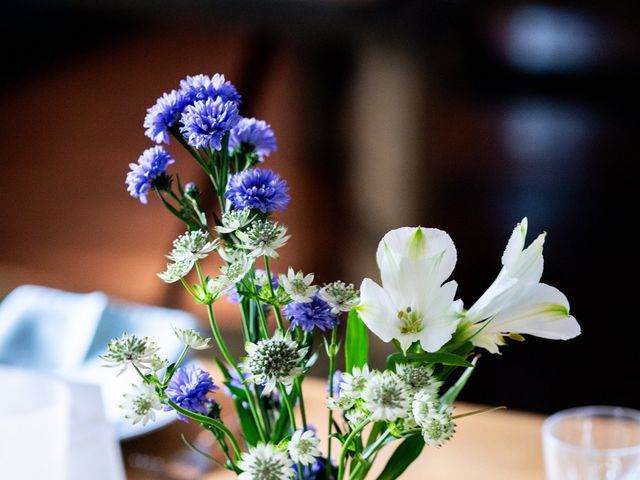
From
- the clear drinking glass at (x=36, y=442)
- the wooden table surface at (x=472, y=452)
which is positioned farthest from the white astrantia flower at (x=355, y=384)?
the wooden table surface at (x=472, y=452)

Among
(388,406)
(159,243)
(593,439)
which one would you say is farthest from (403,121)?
(388,406)

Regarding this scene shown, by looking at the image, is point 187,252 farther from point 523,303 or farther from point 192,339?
point 523,303

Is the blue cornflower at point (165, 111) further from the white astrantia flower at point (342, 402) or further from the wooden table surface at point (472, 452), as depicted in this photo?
the wooden table surface at point (472, 452)

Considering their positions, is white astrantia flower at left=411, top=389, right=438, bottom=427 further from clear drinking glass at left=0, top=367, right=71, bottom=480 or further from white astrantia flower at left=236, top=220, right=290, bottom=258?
clear drinking glass at left=0, top=367, right=71, bottom=480

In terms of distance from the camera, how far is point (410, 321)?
0.41m

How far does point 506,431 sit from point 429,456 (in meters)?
0.11

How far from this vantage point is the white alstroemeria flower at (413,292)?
41cm

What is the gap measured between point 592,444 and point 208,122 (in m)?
0.50

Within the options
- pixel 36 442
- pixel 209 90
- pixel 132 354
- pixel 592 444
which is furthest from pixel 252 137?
pixel 592 444

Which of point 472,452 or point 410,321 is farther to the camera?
point 472,452

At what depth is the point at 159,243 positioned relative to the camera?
1701 mm

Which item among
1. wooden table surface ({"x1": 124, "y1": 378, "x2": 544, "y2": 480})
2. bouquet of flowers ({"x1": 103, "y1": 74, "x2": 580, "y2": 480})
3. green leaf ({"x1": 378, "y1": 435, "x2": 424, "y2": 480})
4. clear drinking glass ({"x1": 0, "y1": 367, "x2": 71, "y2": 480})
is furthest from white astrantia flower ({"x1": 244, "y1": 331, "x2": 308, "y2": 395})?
wooden table surface ({"x1": 124, "y1": 378, "x2": 544, "y2": 480})

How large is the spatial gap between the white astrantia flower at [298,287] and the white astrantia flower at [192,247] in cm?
4

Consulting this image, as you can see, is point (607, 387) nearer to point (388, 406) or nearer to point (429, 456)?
point (429, 456)
